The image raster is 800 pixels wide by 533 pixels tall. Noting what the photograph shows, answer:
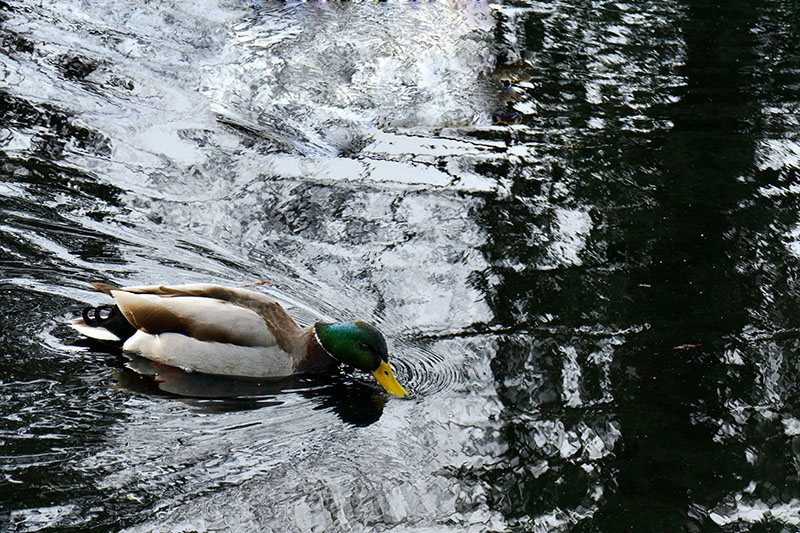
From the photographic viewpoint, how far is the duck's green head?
527 cm

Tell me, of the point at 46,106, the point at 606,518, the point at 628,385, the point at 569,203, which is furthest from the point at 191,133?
the point at 606,518

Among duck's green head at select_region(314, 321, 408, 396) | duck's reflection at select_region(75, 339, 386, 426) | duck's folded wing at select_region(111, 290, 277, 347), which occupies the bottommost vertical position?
duck's reflection at select_region(75, 339, 386, 426)

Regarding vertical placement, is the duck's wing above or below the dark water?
above

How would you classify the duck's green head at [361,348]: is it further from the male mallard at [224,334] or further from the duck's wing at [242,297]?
the duck's wing at [242,297]

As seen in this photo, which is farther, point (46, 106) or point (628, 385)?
point (46, 106)

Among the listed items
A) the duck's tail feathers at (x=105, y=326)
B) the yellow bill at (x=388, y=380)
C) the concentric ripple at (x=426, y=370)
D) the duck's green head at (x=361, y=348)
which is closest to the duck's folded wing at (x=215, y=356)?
the duck's tail feathers at (x=105, y=326)

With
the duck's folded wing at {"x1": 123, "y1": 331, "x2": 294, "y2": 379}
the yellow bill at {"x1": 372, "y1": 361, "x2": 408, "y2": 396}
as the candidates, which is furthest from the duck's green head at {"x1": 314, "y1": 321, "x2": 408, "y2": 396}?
the duck's folded wing at {"x1": 123, "y1": 331, "x2": 294, "y2": 379}

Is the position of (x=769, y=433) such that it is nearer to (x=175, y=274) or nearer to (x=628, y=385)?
(x=628, y=385)

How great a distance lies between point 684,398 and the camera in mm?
5285

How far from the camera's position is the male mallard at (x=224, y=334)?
5383 mm

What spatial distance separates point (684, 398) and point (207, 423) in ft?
7.79

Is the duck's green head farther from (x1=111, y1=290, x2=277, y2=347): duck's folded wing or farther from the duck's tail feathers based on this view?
the duck's tail feathers

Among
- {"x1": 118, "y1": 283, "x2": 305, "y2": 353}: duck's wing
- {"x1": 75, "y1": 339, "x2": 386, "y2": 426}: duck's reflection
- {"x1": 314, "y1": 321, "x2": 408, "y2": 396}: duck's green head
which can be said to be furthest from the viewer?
{"x1": 118, "y1": 283, "x2": 305, "y2": 353}: duck's wing

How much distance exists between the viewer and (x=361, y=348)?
5328 millimetres
